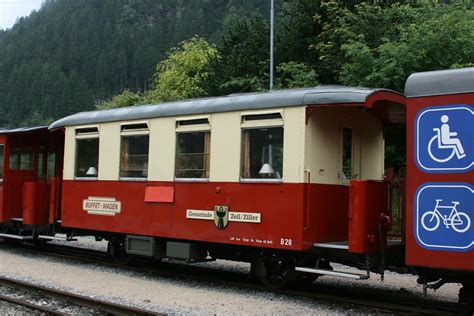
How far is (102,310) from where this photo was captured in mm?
7777

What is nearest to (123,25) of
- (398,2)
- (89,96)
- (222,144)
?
(89,96)

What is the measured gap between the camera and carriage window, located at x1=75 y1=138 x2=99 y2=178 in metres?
11.7

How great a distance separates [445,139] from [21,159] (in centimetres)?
1161

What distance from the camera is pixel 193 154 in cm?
984

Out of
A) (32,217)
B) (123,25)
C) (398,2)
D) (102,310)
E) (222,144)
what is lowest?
(102,310)

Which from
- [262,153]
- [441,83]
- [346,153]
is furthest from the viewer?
[346,153]

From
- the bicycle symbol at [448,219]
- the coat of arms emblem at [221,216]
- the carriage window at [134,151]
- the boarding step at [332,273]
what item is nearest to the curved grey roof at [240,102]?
the carriage window at [134,151]

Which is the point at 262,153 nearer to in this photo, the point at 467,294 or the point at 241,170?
the point at 241,170

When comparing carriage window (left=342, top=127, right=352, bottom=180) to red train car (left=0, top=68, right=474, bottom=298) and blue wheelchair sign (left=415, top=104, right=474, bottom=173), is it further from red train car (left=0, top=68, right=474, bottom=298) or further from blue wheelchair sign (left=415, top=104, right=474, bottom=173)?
blue wheelchair sign (left=415, top=104, right=474, bottom=173)

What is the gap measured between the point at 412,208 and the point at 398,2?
15393 millimetres

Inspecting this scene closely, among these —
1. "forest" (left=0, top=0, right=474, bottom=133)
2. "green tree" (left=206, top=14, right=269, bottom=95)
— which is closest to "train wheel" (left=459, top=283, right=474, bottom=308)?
"forest" (left=0, top=0, right=474, bottom=133)

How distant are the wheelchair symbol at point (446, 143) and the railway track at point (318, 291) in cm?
207

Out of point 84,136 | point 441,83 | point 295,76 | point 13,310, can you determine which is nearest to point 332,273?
point 441,83

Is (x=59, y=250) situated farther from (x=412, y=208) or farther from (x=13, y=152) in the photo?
(x=412, y=208)
